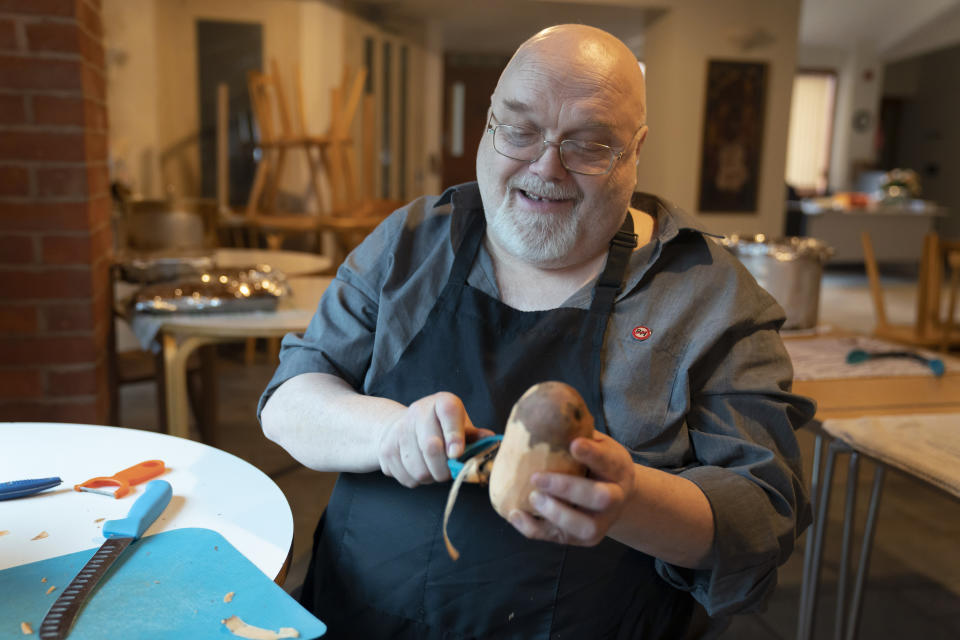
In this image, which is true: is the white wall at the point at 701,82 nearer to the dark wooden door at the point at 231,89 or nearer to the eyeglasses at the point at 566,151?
the dark wooden door at the point at 231,89

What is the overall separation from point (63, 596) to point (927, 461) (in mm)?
1403

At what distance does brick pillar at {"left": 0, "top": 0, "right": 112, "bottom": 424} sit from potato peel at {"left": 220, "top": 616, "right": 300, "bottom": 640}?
167cm

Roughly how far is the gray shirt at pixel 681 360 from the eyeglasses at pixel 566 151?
158mm

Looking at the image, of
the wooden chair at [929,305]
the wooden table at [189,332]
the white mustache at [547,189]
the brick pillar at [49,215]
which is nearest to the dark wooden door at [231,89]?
the brick pillar at [49,215]

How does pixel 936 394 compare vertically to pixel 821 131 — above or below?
below

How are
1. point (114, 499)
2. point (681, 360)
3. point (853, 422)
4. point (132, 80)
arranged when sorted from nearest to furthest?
point (114, 499)
point (681, 360)
point (853, 422)
point (132, 80)

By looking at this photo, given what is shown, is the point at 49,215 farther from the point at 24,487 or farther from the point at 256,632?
the point at 256,632

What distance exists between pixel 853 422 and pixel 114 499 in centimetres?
140

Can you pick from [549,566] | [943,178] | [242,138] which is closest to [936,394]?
[549,566]

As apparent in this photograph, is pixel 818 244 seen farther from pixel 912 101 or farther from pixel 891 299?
pixel 912 101

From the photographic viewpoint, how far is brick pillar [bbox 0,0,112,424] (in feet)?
6.67

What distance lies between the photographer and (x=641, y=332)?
1.20 metres

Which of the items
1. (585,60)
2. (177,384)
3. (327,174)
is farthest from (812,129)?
(585,60)

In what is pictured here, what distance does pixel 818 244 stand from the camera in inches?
91.4
